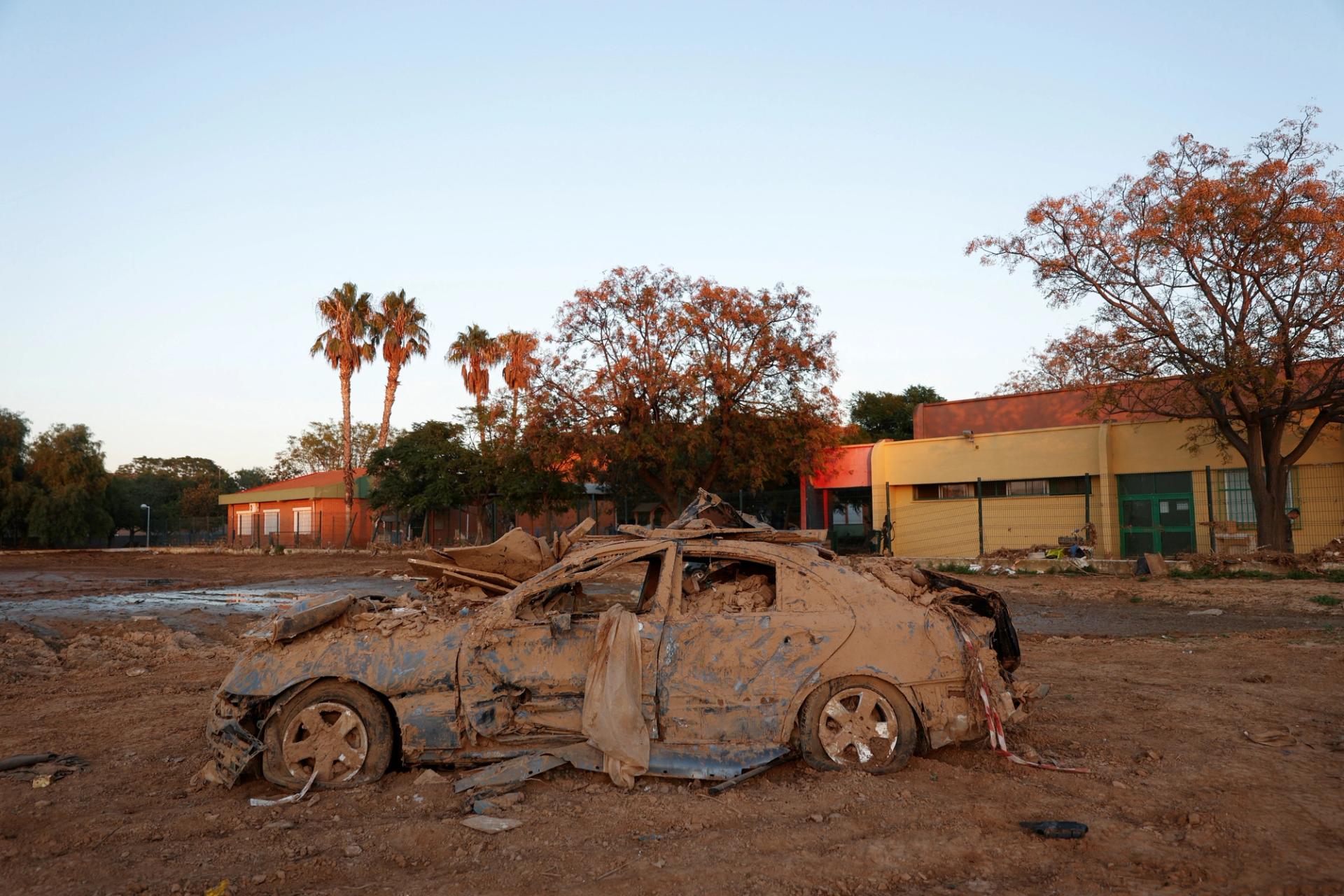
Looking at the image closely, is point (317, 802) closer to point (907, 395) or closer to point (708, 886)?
point (708, 886)

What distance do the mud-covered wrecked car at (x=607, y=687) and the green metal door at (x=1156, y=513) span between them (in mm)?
22681

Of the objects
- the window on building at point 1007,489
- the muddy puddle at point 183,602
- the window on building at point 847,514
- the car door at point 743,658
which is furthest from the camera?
the window on building at point 847,514

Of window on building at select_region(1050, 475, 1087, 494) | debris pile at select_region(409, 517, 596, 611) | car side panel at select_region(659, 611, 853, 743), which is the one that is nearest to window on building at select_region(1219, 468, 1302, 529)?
window on building at select_region(1050, 475, 1087, 494)

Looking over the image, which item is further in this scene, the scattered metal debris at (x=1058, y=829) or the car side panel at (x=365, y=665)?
the car side panel at (x=365, y=665)

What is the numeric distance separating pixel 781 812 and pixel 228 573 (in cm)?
2680

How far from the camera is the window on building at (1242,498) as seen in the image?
23328 millimetres

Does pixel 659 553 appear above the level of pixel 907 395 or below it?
below

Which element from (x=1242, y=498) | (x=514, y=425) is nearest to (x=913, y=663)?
(x=1242, y=498)

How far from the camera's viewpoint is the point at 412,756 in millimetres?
5352

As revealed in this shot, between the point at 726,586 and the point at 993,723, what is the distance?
1.82 meters

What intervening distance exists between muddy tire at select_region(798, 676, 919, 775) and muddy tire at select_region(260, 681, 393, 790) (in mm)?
2484

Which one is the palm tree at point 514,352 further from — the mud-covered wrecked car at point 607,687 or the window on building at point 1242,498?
the mud-covered wrecked car at point 607,687

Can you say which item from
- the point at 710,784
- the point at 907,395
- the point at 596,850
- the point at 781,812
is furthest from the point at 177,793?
the point at 907,395

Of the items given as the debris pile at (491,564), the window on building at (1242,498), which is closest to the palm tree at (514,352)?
the window on building at (1242,498)
